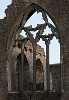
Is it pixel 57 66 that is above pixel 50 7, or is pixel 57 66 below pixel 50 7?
below

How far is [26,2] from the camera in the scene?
1098 centimetres

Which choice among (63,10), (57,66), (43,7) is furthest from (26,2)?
(57,66)

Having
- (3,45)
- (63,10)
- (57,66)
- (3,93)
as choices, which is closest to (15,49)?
(3,45)

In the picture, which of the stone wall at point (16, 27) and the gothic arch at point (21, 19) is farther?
the gothic arch at point (21, 19)

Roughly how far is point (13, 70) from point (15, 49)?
902mm

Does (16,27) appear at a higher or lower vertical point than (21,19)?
lower

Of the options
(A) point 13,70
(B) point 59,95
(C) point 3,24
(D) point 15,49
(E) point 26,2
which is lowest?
(B) point 59,95

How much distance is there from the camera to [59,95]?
1012cm

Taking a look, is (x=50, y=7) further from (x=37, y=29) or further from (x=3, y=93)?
(x=3, y=93)

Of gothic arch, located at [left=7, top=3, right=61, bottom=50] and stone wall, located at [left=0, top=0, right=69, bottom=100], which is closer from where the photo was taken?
stone wall, located at [left=0, top=0, right=69, bottom=100]

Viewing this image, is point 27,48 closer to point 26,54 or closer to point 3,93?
point 26,54

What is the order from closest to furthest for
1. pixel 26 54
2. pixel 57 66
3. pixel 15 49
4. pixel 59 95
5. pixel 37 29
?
1. pixel 59 95
2. pixel 37 29
3. pixel 15 49
4. pixel 26 54
5. pixel 57 66

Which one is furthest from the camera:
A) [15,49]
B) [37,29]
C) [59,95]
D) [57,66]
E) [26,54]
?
[57,66]

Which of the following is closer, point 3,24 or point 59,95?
point 59,95
